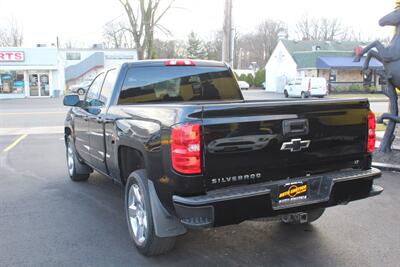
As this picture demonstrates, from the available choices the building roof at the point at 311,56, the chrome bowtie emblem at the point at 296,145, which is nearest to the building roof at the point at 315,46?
the building roof at the point at 311,56

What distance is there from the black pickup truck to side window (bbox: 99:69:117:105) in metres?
0.64

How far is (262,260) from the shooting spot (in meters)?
4.05

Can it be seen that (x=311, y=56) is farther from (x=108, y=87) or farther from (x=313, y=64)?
(x=108, y=87)

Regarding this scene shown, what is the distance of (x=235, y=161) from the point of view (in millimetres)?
3516

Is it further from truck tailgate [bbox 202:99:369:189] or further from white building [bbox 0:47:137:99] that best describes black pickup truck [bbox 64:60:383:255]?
white building [bbox 0:47:137:99]

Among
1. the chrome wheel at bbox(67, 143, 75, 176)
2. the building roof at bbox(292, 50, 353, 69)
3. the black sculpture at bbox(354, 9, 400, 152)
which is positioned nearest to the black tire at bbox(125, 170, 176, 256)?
the chrome wheel at bbox(67, 143, 75, 176)

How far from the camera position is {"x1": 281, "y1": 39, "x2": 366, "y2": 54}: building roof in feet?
170

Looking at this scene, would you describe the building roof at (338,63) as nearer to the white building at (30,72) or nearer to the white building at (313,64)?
the white building at (313,64)

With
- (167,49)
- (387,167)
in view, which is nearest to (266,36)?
(167,49)

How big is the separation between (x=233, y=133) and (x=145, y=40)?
123ft

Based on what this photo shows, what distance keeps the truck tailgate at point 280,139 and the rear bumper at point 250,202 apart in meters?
0.11

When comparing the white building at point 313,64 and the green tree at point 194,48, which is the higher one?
the green tree at point 194,48

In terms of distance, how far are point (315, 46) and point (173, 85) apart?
1969 inches

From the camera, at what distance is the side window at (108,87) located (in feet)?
17.8
